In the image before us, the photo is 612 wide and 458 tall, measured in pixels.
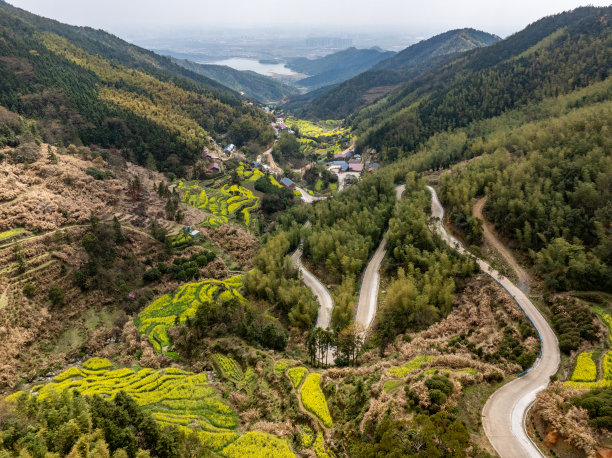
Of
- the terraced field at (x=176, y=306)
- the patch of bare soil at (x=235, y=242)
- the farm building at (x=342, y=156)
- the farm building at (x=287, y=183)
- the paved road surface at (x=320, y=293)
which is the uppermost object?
the farm building at (x=342, y=156)

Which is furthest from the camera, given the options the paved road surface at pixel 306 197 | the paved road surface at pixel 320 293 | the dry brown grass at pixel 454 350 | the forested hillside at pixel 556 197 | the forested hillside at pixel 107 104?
the paved road surface at pixel 306 197

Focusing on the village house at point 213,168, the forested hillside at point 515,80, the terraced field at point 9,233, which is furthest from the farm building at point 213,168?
the forested hillside at point 515,80

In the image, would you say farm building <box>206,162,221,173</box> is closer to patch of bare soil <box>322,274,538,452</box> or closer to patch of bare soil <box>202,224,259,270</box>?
patch of bare soil <box>202,224,259,270</box>

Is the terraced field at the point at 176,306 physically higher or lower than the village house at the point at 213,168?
lower

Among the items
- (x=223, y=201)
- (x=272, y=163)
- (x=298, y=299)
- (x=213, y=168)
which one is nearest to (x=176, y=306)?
(x=298, y=299)

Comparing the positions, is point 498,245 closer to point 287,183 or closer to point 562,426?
point 562,426

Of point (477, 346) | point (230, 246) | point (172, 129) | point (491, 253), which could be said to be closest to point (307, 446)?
point (477, 346)

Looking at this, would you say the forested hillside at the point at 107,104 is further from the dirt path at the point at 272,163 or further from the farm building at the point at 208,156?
the dirt path at the point at 272,163
